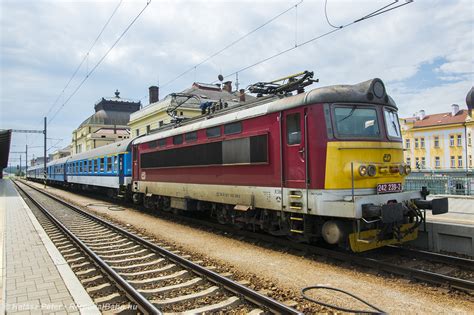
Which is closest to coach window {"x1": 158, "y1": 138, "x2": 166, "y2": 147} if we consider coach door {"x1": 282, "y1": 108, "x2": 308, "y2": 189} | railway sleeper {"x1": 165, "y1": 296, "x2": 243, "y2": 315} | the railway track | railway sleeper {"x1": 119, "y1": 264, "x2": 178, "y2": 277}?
the railway track

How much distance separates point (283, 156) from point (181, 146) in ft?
16.6

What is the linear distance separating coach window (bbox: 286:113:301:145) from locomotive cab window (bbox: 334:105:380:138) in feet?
2.59

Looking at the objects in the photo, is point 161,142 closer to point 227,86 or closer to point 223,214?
point 223,214

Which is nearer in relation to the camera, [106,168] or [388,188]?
[388,188]

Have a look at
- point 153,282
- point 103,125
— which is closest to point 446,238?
point 153,282

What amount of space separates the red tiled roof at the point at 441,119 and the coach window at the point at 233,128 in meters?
54.5

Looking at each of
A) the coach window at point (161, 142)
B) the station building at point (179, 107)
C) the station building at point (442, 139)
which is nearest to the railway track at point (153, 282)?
the coach window at point (161, 142)

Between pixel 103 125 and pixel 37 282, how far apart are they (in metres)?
70.9

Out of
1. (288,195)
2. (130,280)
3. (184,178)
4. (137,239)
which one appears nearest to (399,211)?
(288,195)

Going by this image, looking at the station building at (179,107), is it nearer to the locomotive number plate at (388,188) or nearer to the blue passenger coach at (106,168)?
the blue passenger coach at (106,168)

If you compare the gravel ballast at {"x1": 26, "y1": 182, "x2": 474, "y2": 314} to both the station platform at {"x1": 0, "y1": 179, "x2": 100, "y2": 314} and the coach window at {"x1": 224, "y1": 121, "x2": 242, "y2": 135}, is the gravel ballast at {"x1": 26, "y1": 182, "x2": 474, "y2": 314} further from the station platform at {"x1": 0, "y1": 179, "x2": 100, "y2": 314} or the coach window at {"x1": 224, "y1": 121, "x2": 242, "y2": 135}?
the coach window at {"x1": 224, "y1": 121, "x2": 242, "y2": 135}

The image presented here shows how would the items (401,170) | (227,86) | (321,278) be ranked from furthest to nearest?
1. (227,86)
2. (401,170)
3. (321,278)

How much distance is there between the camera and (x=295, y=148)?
7980mm

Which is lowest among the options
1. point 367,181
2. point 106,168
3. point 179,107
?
point 367,181
